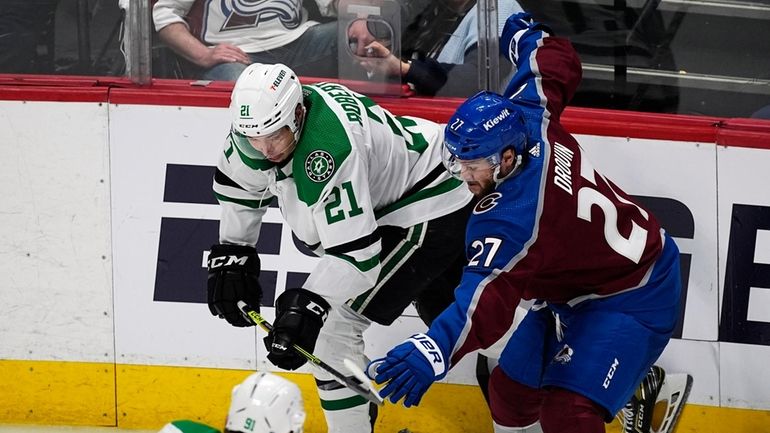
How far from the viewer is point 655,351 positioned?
12.7 feet

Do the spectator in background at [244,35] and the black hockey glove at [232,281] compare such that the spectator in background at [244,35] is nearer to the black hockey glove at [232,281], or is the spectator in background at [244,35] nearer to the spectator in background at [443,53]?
the spectator in background at [443,53]

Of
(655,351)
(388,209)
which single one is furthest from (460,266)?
(655,351)

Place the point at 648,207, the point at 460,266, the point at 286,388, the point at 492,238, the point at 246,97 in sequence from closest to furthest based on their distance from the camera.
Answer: the point at 286,388 → the point at 492,238 → the point at 246,97 → the point at 460,266 → the point at 648,207

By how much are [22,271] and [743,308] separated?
2.56 meters

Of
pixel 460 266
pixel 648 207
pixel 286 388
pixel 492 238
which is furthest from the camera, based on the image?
pixel 648 207

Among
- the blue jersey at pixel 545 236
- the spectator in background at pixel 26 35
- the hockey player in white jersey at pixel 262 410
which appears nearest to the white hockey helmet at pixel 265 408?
the hockey player in white jersey at pixel 262 410

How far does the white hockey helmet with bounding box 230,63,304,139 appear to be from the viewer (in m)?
3.72

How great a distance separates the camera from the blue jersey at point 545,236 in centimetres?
344

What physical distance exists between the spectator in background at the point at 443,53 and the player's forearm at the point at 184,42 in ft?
1.86

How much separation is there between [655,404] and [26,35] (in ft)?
8.42

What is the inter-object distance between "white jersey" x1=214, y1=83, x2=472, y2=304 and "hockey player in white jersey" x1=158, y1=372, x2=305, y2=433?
36.0 inches

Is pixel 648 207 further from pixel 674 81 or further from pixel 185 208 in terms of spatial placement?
pixel 185 208

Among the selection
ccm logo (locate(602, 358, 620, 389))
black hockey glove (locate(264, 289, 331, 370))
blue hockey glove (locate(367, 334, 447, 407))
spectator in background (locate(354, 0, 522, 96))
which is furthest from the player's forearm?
ccm logo (locate(602, 358, 620, 389))

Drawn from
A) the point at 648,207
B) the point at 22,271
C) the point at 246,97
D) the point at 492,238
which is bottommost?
the point at 22,271
